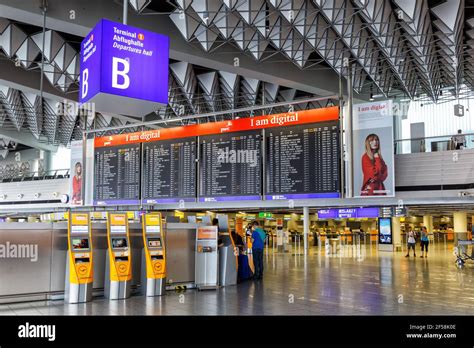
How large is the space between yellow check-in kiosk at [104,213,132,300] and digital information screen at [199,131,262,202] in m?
7.21

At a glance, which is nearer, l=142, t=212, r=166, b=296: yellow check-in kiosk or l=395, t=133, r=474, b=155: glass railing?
l=142, t=212, r=166, b=296: yellow check-in kiosk

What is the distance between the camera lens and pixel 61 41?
69.3 feet

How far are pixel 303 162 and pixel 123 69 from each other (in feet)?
27.7

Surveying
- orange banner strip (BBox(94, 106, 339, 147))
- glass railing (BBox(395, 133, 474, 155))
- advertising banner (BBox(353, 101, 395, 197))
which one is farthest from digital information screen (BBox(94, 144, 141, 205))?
glass railing (BBox(395, 133, 474, 155))

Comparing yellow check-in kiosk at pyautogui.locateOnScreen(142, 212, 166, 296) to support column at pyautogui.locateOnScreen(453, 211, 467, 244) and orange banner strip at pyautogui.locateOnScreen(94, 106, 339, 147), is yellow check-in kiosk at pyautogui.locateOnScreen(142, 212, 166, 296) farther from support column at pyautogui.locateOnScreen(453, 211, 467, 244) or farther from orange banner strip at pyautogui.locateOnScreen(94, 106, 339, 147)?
support column at pyautogui.locateOnScreen(453, 211, 467, 244)

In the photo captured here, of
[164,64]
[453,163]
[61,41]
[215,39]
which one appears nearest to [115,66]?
[164,64]

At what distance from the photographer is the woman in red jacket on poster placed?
15297 mm

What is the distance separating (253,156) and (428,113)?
17.2 m

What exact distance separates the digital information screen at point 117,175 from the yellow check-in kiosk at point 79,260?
943 centimetres

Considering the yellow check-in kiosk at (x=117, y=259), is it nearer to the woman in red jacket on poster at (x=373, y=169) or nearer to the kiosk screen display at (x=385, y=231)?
the woman in red jacket on poster at (x=373, y=169)

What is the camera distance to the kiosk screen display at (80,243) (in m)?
9.55

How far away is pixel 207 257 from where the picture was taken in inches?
453

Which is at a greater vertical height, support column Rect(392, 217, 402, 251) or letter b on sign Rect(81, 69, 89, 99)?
letter b on sign Rect(81, 69, 89, 99)

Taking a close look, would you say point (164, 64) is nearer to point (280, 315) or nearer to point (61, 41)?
point (280, 315)
